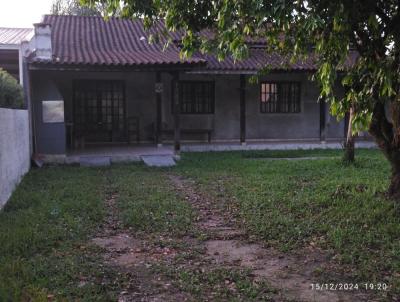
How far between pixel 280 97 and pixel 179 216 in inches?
469

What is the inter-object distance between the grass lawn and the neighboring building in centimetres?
340

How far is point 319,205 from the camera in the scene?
7.73 metres

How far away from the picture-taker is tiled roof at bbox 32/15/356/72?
532 inches

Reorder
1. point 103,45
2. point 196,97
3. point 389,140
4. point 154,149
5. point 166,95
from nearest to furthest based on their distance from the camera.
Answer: point 389,140 → point 154,149 → point 103,45 → point 166,95 → point 196,97

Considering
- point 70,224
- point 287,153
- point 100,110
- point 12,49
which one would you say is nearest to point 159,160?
point 287,153

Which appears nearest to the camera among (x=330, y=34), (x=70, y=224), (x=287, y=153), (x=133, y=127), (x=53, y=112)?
(x=330, y=34)

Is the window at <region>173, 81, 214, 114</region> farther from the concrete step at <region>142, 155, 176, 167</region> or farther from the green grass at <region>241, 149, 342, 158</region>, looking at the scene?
the concrete step at <region>142, 155, 176, 167</region>

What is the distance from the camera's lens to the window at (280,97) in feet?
59.8

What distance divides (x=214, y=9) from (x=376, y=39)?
6.83ft

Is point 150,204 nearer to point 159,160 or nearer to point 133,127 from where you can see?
point 159,160

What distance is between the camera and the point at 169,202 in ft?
26.7

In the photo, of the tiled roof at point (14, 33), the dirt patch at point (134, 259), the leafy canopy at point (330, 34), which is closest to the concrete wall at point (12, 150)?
the dirt patch at point (134, 259)

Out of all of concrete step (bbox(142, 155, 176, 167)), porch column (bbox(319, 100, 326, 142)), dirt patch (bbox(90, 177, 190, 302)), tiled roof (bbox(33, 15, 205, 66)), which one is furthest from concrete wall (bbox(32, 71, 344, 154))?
dirt patch (bbox(90, 177, 190, 302))

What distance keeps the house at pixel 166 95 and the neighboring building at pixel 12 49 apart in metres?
0.66
